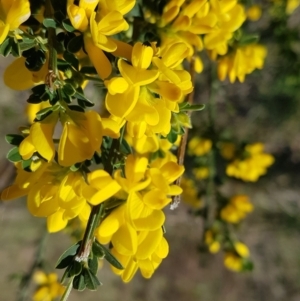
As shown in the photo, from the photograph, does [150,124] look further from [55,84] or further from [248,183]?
[248,183]

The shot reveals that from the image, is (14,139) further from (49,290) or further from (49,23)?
(49,290)

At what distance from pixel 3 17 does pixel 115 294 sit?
223 centimetres

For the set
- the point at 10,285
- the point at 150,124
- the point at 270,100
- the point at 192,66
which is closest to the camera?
the point at 150,124

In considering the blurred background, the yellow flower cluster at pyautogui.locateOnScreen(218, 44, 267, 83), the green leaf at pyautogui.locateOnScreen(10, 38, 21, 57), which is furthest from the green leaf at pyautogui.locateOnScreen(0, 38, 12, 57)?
the blurred background

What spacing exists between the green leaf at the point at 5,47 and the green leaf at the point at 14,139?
101 mm

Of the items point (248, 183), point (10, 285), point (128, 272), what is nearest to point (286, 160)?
point (248, 183)

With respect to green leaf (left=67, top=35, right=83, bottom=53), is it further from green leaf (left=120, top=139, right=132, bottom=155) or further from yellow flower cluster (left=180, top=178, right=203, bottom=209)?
yellow flower cluster (left=180, top=178, right=203, bottom=209)

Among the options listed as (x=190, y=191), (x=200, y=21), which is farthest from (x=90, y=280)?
(x=190, y=191)

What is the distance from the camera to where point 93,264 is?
0.57 metres

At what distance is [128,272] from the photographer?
58 centimetres

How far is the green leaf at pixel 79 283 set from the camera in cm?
56

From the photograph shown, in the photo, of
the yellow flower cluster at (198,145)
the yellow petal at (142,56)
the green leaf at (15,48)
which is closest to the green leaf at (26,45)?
the green leaf at (15,48)

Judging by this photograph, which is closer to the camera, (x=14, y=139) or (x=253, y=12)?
(x=14, y=139)

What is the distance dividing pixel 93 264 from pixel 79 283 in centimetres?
3
